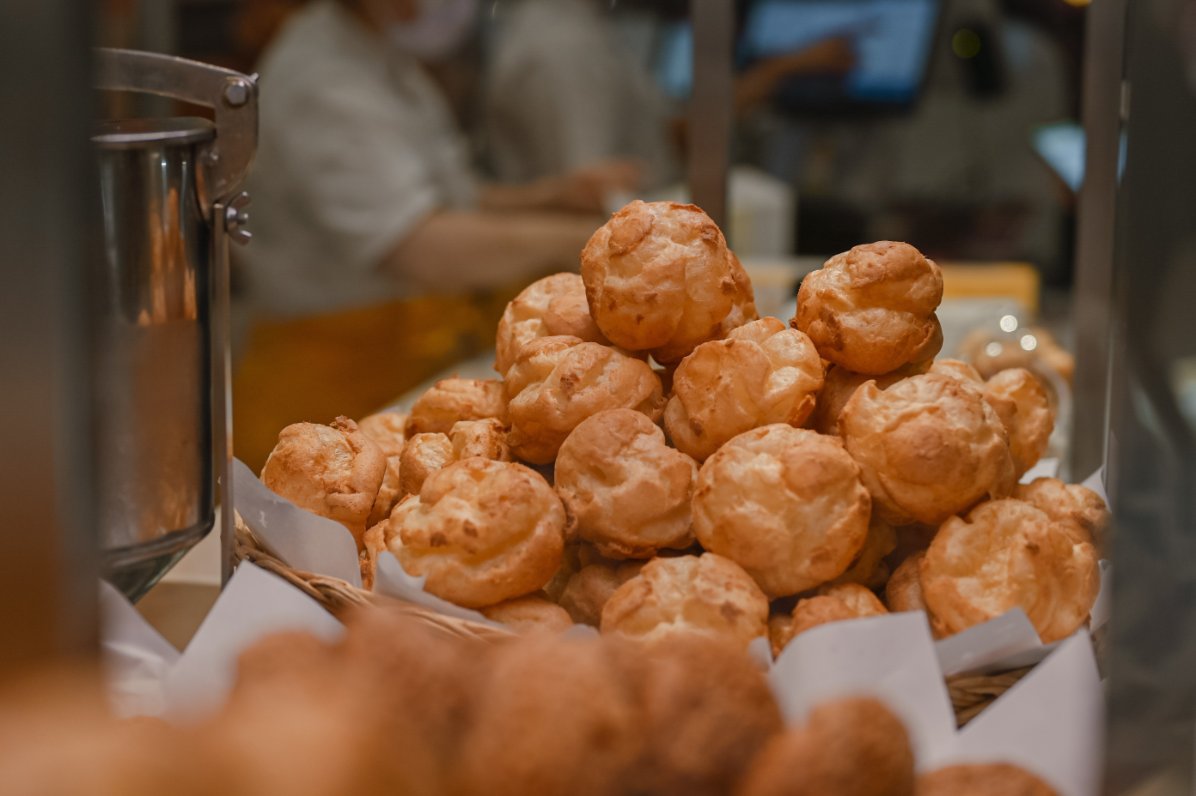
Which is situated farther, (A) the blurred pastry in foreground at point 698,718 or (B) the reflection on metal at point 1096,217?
(B) the reflection on metal at point 1096,217

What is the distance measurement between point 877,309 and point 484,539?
16.5 inches

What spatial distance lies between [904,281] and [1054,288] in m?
3.63

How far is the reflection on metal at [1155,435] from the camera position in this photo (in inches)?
20.4

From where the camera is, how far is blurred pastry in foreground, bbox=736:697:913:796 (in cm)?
60

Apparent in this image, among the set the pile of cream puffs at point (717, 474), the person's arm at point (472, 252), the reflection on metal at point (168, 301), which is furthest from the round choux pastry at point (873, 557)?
the person's arm at point (472, 252)

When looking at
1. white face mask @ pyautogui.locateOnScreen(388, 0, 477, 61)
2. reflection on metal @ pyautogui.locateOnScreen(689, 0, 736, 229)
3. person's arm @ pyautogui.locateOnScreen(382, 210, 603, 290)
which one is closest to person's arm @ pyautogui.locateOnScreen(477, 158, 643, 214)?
person's arm @ pyautogui.locateOnScreen(382, 210, 603, 290)

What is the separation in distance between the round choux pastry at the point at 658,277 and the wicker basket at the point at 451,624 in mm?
344

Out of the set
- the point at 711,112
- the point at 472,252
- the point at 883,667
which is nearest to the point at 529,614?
the point at 883,667

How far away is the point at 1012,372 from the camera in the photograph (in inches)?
54.2

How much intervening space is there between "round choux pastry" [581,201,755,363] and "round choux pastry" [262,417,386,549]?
0.26m

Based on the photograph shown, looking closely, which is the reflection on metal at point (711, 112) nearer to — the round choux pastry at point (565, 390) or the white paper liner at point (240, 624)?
the round choux pastry at point (565, 390)

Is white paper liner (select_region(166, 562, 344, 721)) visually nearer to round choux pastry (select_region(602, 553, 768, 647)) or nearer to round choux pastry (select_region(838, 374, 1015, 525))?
round choux pastry (select_region(602, 553, 768, 647))

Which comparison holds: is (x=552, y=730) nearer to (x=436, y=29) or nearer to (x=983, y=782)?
(x=983, y=782)

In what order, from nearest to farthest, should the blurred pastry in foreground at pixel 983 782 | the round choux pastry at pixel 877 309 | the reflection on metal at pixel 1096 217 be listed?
1. the blurred pastry in foreground at pixel 983 782
2. the round choux pastry at pixel 877 309
3. the reflection on metal at pixel 1096 217
